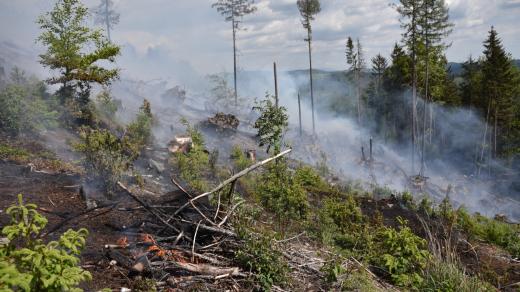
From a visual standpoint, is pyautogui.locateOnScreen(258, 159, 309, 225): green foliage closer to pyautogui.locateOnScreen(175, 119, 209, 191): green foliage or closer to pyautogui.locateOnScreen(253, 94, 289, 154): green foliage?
pyautogui.locateOnScreen(253, 94, 289, 154): green foliage

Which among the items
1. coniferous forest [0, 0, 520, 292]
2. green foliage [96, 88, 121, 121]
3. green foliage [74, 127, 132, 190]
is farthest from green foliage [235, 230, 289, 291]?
green foliage [96, 88, 121, 121]

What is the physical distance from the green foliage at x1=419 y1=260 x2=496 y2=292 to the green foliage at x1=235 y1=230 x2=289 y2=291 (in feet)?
8.97

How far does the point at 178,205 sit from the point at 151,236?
3.51 ft

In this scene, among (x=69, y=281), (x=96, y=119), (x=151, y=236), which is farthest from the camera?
(x=96, y=119)

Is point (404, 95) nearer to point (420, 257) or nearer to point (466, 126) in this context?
point (466, 126)

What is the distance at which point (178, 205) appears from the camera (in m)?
Answer: 6.98

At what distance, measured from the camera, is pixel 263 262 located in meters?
5.78

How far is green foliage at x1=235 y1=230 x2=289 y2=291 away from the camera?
5.65 m

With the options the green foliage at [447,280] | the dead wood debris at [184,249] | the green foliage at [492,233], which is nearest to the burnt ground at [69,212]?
the dead wood debris at [184,249]

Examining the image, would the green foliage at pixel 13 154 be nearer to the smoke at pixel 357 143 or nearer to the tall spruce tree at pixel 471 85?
the smoke at pixel 357 143

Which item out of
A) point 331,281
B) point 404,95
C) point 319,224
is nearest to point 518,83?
point 404,95

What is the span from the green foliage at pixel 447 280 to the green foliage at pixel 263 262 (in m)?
2.73

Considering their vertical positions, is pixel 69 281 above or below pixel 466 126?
above

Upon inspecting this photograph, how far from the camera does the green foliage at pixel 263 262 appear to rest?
5.65 m
